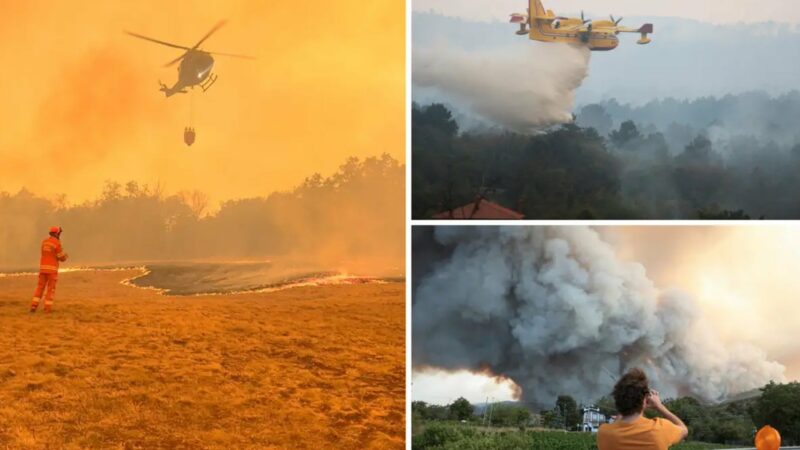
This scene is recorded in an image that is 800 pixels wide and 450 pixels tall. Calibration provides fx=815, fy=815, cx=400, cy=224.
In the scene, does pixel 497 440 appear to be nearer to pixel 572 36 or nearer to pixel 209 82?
pixel 572 36

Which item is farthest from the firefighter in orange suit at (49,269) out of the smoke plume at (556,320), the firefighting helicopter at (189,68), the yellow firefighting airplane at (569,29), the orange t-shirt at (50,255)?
the yellow firefighting airplane at (569,29)

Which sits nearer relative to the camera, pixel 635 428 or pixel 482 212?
pixel 635 428

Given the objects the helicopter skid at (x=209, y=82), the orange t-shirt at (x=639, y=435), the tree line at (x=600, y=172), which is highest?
the helicopter skid at (x=209, y=82)

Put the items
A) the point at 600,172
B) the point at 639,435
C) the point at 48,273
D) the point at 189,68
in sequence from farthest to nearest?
the point at 600,172, the point at 189,68, the point at 48,273, the point at 639,435

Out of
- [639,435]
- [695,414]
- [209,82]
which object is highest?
[209,82]

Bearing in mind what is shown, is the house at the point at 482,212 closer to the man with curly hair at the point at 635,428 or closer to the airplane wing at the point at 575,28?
the airplane wing at the point at 575,28

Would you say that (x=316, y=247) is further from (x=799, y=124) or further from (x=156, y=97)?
(x=799, y=124)

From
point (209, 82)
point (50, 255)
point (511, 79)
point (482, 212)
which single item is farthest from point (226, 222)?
point (511, 79)
